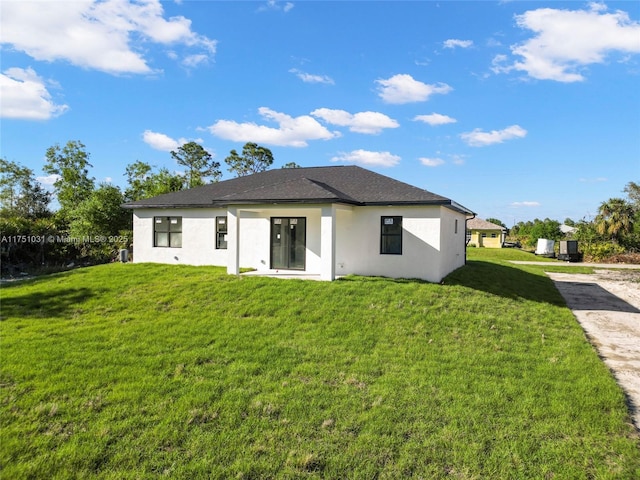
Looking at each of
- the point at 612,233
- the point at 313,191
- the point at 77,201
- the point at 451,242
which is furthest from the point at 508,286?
the point at 77,201

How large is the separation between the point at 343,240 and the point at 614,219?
35110 millimetres

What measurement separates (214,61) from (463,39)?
32.2 ft

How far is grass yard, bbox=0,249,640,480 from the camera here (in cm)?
388

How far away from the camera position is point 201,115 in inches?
850

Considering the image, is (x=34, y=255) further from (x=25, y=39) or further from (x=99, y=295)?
(x=25, y=39)

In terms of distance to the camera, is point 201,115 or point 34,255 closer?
point 201,115

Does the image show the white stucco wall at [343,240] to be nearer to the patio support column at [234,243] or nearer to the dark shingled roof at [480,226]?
the patio support column at [234,243]

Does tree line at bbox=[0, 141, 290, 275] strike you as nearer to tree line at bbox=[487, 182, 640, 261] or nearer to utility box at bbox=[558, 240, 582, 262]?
utility box at bbox=[558, 240, 582, 262]

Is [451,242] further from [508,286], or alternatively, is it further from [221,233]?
[221,233]

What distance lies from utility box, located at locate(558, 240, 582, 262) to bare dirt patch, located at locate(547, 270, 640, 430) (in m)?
10.2

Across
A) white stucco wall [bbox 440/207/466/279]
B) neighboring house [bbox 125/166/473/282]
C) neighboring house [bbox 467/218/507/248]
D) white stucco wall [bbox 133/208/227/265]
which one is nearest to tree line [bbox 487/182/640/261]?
neighboring house [bbox 467/218/507/248]

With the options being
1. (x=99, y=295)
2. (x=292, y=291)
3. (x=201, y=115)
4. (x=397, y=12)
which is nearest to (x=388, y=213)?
(x=292, y=291)

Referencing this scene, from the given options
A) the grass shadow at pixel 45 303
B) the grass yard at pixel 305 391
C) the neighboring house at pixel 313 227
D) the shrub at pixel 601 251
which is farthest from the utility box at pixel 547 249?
the grass shadow at pixel 45 303

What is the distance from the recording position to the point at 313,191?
1231 centimetres
